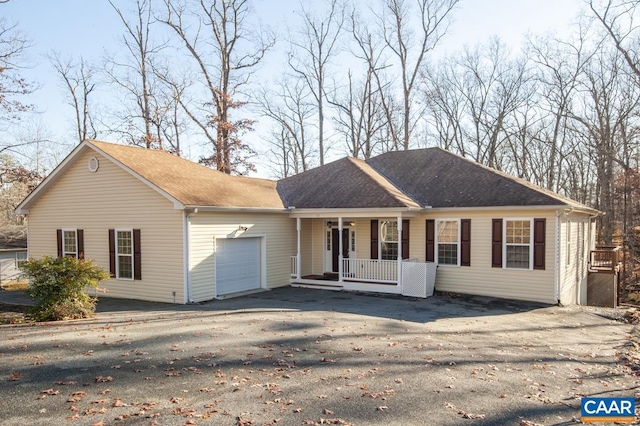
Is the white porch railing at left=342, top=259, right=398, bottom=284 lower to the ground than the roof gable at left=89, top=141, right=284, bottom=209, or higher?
lower

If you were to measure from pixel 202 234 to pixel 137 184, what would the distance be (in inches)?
106

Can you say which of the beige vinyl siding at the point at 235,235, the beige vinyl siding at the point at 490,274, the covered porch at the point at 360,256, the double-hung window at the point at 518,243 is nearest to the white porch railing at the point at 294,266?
the covered porch at the point at 360,256

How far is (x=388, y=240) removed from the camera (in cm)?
1736

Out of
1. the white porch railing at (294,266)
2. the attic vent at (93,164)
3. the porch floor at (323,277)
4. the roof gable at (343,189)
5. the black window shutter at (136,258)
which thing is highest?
the attic vent at (93,164)

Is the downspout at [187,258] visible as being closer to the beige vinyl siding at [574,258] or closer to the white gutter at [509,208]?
the white gutter at [509,208]

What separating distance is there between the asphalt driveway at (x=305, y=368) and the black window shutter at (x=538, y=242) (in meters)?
2.41

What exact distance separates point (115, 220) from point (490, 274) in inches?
499

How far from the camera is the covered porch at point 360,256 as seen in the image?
15.7m

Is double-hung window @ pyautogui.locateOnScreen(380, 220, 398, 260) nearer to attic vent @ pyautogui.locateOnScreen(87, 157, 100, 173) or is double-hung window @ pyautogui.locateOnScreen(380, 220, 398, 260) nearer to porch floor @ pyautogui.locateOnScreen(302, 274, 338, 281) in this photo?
porch floor @ pyautogui.locateOnScreen(302, 274, 338, 281)

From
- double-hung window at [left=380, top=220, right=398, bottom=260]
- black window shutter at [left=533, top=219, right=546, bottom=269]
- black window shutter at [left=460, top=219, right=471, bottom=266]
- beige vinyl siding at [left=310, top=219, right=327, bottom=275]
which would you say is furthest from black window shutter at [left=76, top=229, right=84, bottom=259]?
black window shutter at [left=533, top=219, right=546, bottom=269]

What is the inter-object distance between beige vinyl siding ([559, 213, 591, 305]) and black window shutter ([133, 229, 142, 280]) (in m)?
13.5

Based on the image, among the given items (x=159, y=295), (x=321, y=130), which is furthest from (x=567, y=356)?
(x=321, y=130)

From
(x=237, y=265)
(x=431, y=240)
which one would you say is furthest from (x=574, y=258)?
(x=237, y=265)

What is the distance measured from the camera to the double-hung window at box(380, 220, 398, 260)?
56.4 feet
